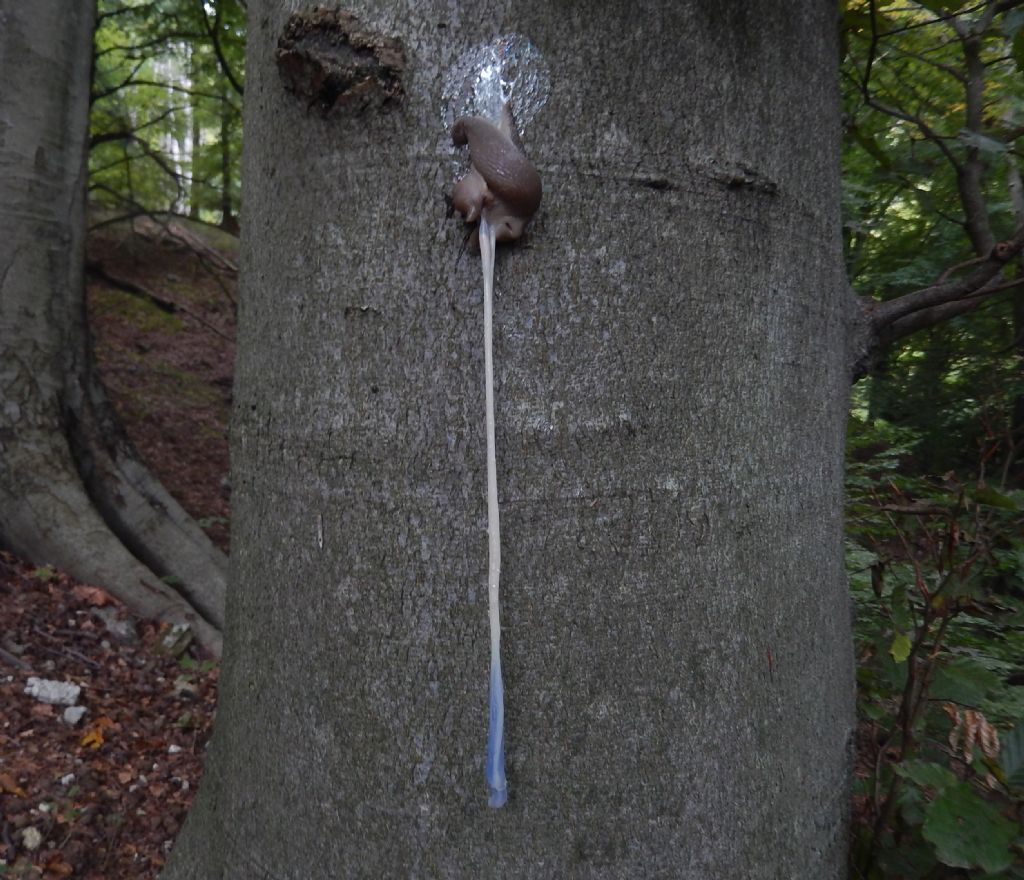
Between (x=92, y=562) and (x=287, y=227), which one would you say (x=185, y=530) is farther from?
(x=287, y=227)

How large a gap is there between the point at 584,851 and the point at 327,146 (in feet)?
3.36

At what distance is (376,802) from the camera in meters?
1.16

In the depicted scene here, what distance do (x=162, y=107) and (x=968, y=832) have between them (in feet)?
30.5

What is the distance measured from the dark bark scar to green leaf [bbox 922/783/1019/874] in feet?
4.38

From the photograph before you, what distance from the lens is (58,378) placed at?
12.3ft

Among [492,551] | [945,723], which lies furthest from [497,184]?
[945,723]

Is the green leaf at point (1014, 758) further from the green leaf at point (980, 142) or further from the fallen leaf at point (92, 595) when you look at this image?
the fallen leaf at point (92, 595)

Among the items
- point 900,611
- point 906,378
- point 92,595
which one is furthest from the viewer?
point 906,378

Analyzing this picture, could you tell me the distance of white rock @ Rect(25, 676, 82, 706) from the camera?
270 centimetres

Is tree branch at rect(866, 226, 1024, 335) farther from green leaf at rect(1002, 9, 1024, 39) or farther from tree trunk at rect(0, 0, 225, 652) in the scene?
tree trunk at rect(0, 0, 225, 652)

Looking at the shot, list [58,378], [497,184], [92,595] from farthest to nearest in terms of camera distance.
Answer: [58,378] < [92,595] < [497,184]

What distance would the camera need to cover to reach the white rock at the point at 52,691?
2.70 metres

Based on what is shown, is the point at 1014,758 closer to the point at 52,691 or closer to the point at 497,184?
the point at 497,184

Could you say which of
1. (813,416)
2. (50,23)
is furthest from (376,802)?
(50,23)
